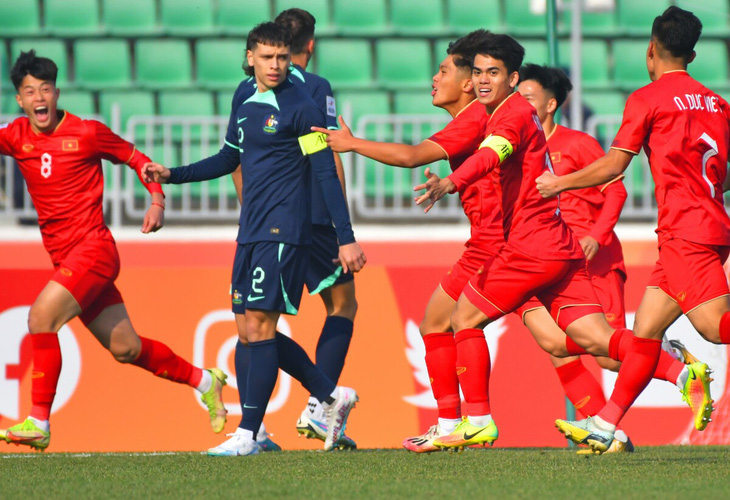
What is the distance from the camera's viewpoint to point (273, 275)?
5.86m

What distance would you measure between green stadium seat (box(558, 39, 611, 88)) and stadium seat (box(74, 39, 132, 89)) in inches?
172

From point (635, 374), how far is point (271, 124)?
87.2 inches

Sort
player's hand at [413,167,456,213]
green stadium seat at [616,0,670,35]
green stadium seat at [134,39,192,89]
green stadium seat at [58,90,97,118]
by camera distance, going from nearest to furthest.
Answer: player's hand at [413,167,456,213], green stadium seat at [58,90,97,118], green stadium seat at [134,39,192,89], green stadium seat at [616,0,670,35]

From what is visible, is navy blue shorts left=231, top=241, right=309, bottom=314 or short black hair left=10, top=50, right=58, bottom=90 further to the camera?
short black hair left=10, top=50, right=58, bottom=90

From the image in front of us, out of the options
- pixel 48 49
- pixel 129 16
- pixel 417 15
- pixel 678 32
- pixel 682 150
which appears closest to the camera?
pixel 682 150

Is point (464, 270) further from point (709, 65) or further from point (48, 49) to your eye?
point (709, 65)

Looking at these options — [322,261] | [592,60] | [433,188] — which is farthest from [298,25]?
[592,60]

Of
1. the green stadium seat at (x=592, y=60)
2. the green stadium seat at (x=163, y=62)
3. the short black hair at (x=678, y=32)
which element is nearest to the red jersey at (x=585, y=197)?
the short black hair at (x=678, y=32)

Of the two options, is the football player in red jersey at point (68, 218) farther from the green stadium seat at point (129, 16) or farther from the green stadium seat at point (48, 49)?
the green stadium seat at point (129, 16)

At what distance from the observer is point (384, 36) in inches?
460

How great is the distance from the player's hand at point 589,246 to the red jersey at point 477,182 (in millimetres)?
776

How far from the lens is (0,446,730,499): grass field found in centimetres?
458

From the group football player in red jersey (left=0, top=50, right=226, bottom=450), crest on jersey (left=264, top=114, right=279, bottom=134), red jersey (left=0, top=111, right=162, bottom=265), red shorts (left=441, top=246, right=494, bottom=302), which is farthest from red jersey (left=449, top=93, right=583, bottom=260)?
red jersey (left=0, top=111, right=162, bottom=265)

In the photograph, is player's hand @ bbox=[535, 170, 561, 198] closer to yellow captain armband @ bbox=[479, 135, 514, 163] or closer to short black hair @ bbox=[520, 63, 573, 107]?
yellow captain armband @ bbox=[479, 135, 514, 163]
